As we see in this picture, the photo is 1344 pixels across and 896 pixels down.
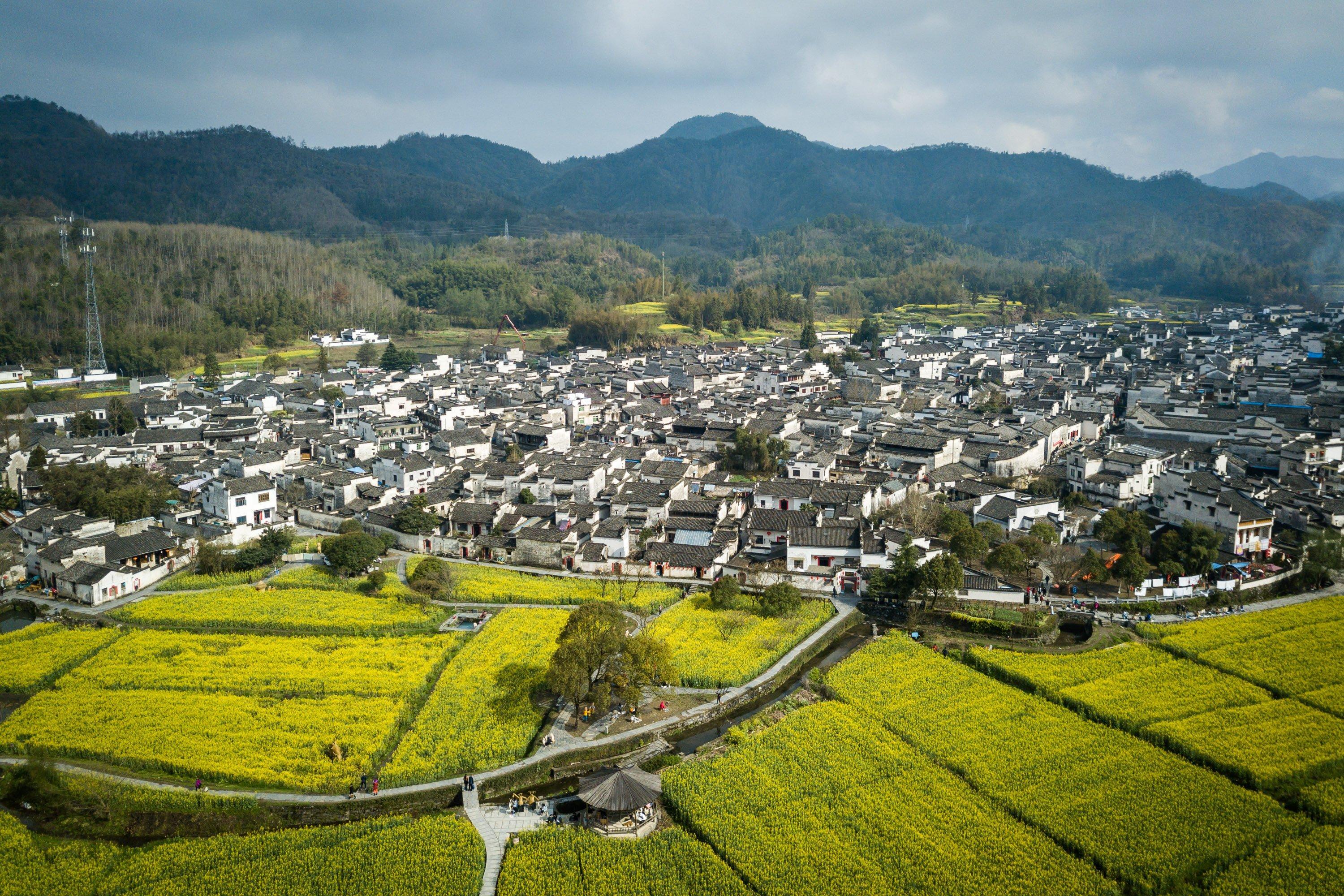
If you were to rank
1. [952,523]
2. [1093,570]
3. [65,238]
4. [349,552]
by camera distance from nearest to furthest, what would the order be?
1. [1093,570]
2. [349,552]
3. [952,523]
4. [65,238]

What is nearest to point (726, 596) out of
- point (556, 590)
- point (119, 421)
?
point (556, 590)

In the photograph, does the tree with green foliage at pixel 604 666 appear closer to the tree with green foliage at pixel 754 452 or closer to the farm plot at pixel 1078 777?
the farm plot at pixel 1078 777

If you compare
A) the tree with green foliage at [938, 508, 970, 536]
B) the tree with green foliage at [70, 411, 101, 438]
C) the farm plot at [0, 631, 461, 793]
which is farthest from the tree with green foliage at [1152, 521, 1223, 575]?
the tree with green foliage at [70, 411, 101, 438]

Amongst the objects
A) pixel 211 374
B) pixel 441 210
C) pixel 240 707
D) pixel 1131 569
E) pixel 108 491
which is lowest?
pixel 240 707

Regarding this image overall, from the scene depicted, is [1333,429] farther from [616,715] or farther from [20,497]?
[20,497]

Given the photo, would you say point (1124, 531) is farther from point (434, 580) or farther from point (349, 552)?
point (349, 552)
